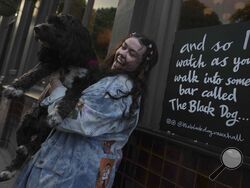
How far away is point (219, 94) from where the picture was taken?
3.06 m

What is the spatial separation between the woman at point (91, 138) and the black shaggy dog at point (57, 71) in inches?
3.1

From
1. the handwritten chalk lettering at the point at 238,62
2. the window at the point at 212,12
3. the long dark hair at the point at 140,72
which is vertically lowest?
the long dark hair at the point at 140,72

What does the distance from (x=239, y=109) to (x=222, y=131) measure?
0.70 ft

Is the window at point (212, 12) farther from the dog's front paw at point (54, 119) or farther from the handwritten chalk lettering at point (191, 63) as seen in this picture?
the dog's front paw at point (54, 119)

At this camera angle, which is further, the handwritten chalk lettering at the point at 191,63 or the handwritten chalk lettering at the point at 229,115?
the handwritten chalk lettering at the point at 191,63

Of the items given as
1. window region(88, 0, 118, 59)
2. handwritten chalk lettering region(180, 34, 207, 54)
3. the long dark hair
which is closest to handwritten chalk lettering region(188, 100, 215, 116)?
handwritten chalk lettering region(180, 34, 207, 54)

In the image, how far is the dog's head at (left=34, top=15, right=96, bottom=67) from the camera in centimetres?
258

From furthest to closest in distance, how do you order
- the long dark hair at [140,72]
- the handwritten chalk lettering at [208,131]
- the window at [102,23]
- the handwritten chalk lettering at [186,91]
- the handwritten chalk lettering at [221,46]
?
the window at [102,23] < the handwritten chalk lettering at [186,91] < the handwritten chalk lettering at [221,46] < the handwritten chalk lettering at [208,131] < the long dark hair at [140,72]

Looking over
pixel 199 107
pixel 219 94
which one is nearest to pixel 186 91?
pixel 199 107

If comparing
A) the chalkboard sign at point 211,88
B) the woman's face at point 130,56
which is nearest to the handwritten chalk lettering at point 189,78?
the chalkboard sign at point 211,88

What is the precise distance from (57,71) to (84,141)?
58cm

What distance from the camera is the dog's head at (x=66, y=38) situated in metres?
2.58

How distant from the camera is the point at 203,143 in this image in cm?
301

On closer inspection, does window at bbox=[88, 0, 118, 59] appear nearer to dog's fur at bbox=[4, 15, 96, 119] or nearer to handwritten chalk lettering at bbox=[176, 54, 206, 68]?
handwritten chalk lettering at bbox=[176, 54, 206, 68]
